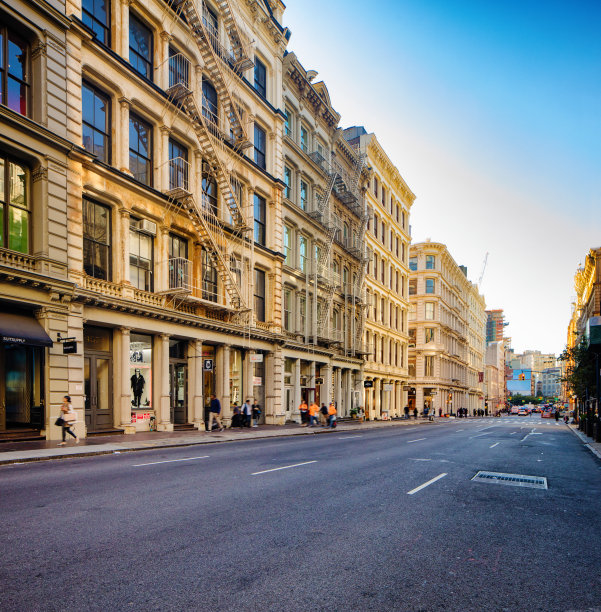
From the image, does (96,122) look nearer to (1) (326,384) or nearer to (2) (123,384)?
(2) (123,384)

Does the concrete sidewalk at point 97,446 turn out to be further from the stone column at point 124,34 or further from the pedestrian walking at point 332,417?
the stone column at point 124,34

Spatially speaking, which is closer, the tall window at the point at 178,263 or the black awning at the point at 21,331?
the black awning at the point at 21,331

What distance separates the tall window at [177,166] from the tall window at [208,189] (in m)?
1.33

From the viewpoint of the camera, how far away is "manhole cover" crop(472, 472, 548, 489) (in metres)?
10.3

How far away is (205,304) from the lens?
24125 millimetres

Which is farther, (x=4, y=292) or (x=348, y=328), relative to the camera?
(x=348, y=328)

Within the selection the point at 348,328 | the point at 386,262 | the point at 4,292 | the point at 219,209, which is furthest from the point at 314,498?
the point at 386,262

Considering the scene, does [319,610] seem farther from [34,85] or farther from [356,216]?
[356,216]

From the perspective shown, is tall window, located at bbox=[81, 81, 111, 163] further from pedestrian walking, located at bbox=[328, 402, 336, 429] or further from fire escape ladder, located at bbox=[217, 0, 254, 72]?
pedestrian walking, located at bbox=[328, 402, 336, 429]

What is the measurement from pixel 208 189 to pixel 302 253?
12.0 m

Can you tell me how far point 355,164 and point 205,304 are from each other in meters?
28.9

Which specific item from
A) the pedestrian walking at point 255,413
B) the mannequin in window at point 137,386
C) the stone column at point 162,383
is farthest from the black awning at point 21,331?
the pedestrian walking at point 255,413

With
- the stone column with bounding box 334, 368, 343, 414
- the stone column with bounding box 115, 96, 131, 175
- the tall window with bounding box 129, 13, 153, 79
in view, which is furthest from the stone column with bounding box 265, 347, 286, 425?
the tall window with bounding box 129, 13, 153, 79

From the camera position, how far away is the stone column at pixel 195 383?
2409 cm
